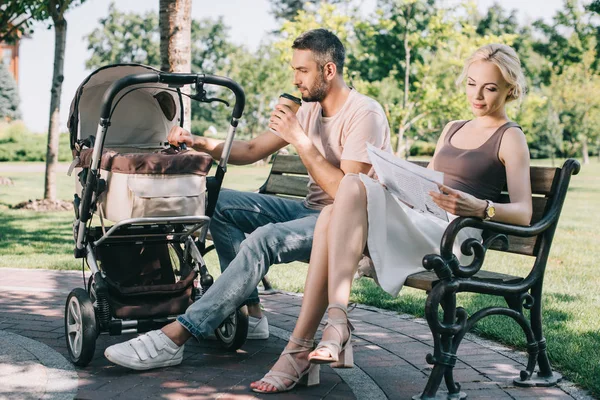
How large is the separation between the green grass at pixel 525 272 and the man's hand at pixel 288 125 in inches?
67.5

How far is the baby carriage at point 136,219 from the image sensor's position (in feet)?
12.3

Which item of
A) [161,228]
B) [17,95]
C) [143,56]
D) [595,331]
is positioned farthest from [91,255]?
[143,56]

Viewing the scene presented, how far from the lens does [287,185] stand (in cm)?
557

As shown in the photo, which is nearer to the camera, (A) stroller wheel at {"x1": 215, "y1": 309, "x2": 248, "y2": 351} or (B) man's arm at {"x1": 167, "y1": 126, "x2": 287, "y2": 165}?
(A) stroller wheel at {"x1": 215, "y1": 309, "x2": 248, "y2": 351}

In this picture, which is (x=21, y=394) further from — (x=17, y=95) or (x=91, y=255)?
(x=17, y=95)

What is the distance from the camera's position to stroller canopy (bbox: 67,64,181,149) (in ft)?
14.7

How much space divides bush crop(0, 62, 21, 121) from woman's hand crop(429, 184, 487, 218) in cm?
6099

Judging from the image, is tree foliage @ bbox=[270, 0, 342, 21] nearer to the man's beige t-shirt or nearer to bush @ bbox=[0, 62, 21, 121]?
bush @ bbox=[0, 62, 21, 121]

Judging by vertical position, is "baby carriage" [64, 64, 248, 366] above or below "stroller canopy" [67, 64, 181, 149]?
below

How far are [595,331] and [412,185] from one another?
1.94m

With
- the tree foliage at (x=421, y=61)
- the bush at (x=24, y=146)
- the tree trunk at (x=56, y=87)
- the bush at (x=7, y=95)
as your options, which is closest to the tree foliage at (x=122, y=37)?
the tree foliage at (x=421, y=61)

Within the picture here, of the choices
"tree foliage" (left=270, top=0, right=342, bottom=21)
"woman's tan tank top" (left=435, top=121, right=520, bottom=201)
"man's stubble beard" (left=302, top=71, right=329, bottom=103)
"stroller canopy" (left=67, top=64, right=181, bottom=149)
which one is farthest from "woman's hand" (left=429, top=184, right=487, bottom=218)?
"tree foliage" (left=270, top=0, right=342, bottom=21)

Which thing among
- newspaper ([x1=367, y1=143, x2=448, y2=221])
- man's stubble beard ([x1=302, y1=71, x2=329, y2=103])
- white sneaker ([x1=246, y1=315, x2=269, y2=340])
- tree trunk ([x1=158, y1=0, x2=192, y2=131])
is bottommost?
white sneaker ([x1=246, y1=315, x2=269, y2=340])

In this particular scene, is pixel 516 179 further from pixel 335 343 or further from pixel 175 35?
pixel 175 35
